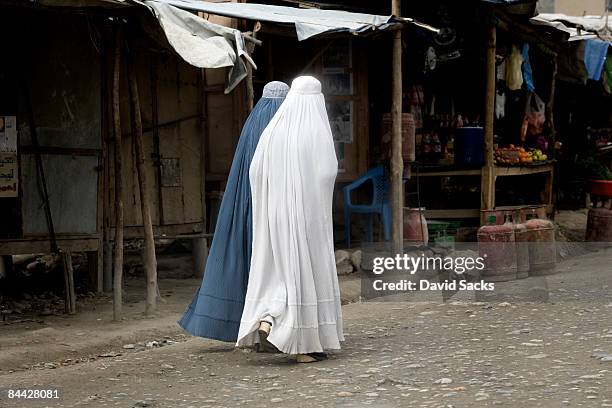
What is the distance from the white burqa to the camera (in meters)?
6.34

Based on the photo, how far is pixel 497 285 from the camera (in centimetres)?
999

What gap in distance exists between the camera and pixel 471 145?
1253cm

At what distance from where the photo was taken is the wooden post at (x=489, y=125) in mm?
12164

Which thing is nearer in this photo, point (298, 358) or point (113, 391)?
point (113, 391)

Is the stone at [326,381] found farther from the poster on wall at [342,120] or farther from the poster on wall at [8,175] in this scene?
the poster on wall at [342,120]

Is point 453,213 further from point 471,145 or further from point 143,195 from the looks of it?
point 143,195

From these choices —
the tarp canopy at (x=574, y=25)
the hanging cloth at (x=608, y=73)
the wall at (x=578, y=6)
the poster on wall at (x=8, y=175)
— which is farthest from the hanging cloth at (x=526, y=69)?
the wall at (x=578, y=6)

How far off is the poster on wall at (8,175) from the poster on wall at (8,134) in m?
0.06

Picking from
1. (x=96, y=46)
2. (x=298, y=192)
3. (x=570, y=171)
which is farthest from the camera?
(x=570, y=171)

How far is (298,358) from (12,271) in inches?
200

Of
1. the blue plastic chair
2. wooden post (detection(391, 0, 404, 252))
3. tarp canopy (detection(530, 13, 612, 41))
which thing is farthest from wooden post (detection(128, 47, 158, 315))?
tarp canopy (detection(530, 13, 612, 41))

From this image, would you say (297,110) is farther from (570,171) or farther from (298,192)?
(570,171)

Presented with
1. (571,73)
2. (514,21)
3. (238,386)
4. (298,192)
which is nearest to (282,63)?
(514,21)

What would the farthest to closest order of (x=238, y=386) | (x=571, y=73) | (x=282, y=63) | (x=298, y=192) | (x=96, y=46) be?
(x=571, y=73) < (x=282, y=63) < (x=96, y=46) < (x=298, y=192) < (x=238, y=386)
